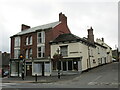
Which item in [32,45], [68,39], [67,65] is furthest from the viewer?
[32,45]

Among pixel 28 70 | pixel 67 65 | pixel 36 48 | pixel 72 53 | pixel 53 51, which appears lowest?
pixel 28 70

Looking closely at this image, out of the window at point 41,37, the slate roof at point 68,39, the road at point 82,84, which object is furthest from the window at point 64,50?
the road at point 82,84

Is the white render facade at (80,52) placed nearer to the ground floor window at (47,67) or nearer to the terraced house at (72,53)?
the terraced house at (72,53)

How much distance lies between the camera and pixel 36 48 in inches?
1314

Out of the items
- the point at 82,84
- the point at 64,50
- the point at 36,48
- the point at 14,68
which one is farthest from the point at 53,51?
the point at 82,84

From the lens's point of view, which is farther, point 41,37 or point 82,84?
point 41,37

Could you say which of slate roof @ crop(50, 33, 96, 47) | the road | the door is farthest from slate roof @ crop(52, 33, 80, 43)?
the road

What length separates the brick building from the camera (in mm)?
31734

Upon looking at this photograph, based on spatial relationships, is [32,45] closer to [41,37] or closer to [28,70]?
A: [41,37]

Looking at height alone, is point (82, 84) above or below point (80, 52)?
below

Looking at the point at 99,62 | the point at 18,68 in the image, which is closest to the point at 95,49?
the point at 99,62

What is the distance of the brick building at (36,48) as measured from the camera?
31.7 meters

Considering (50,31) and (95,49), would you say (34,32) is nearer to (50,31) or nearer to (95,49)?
(50,31)

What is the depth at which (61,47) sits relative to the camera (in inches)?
1194
